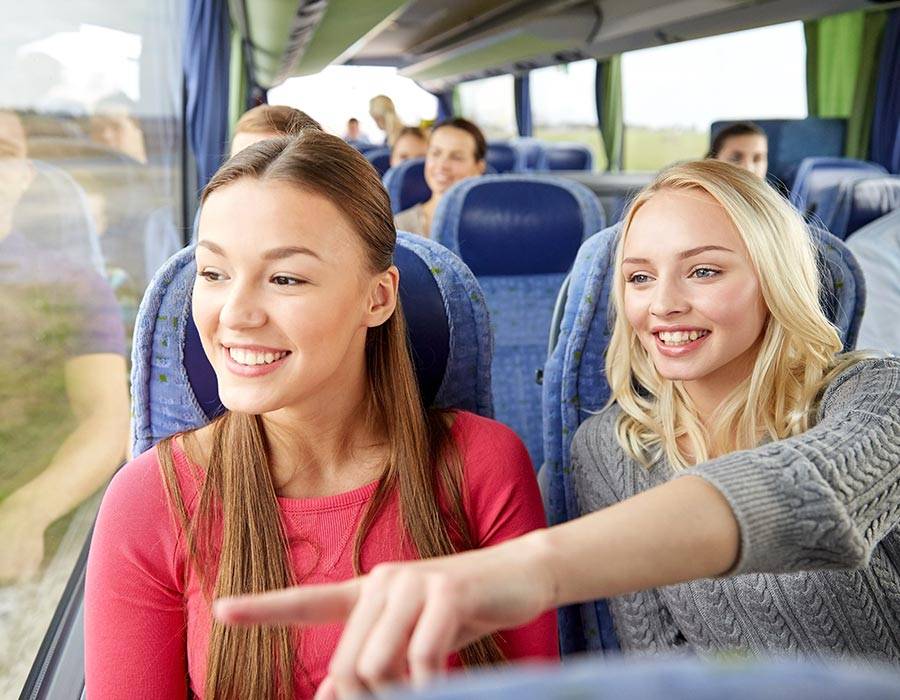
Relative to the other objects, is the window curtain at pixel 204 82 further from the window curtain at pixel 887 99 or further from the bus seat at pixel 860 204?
the window curtain at pixel 887 99

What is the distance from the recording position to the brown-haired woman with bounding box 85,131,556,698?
119 centimetres

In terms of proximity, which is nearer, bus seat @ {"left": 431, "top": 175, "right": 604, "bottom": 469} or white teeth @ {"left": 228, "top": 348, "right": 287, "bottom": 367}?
white teeth @ {"left": 228, "top": 348, "right": 287, "bottom": 367}

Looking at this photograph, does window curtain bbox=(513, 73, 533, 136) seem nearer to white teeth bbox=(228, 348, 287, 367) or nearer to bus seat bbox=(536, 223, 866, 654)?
bus seat bbox=(536, 223, 866, 654)

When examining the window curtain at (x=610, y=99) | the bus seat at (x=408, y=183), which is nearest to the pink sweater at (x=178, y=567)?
the bus seat at (x=408, y=183)

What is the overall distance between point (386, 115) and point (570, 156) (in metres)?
2.32

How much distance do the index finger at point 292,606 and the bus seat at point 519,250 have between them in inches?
98.5

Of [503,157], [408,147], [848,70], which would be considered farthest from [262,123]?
[848,70]

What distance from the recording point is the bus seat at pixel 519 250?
3.16 meters

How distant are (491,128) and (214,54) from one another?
38.9 ft

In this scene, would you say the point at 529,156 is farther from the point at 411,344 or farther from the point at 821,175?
the point at 411,344

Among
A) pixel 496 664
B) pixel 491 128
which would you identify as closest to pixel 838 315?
pixel 496 664

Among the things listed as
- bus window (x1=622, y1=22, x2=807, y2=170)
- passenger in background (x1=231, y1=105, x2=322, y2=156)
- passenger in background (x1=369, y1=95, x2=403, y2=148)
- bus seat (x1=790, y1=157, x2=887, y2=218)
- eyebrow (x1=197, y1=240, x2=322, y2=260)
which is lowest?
eyebrow (x1=197, y1=240, x2=322, y2=260)

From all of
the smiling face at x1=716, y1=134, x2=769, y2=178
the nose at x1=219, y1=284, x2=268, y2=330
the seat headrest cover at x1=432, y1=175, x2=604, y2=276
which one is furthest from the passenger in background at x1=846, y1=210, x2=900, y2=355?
the nose at x1=219, y1=284, x2=268, y2=330

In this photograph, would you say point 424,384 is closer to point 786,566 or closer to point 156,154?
point 786,566
